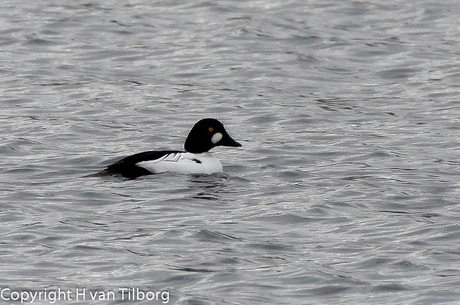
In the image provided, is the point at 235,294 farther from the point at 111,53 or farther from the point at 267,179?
the point at 111,53

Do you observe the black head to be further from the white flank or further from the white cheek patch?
the white flank

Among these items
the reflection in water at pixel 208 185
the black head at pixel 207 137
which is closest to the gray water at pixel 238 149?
the reflection in water at pixel 208 185

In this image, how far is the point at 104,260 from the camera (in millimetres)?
9656

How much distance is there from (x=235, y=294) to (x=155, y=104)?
8130 mm

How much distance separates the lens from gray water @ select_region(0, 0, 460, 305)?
9391mm

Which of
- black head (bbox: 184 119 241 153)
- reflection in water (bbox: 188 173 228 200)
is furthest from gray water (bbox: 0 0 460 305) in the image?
black head (bbox: 184 119 241 153)

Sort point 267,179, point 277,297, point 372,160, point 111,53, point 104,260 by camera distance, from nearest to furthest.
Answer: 1. point 277,297
2. point 104,260
3. point 267,179
4. point 372,160
5. point 111,53

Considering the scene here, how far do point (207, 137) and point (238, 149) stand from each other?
38.4 inches

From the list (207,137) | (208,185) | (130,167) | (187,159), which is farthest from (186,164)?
(130,167)

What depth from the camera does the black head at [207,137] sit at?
13.8 m

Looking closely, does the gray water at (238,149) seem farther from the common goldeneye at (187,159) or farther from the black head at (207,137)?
the black head at (207,137)

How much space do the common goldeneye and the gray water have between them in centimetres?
15

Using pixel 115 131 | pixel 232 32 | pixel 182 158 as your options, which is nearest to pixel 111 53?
pixel 232 32

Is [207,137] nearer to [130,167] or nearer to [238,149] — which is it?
[238,149]
